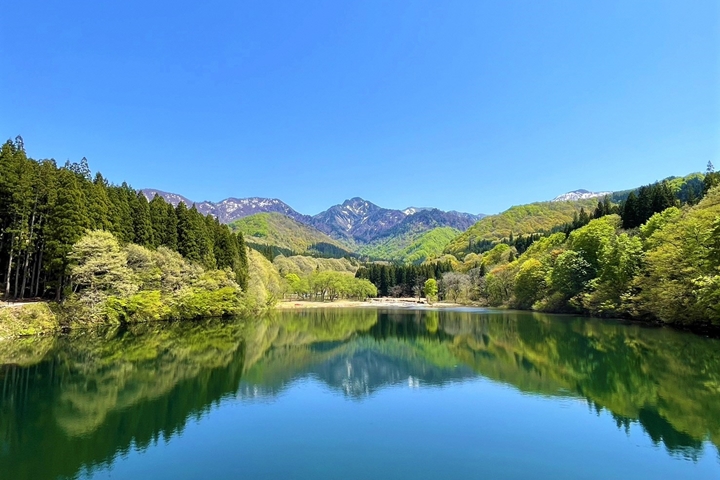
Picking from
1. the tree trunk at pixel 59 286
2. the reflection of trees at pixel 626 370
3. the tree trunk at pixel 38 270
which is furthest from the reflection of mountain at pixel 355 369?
the tree trunk at pixel 38 270

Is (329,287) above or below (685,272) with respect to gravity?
above

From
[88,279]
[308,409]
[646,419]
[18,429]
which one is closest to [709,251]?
[646,419]

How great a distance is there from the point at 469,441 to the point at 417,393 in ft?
22.1

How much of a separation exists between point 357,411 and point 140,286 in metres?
33.2

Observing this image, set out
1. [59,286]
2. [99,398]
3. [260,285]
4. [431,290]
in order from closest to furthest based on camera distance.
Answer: [99,398]
[59,286]
[260,285]
[431,290]

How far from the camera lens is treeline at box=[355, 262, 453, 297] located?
133 meters

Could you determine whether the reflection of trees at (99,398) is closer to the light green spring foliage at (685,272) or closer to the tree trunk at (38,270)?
the tree trunk at (38,270)

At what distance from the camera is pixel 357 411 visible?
16531 millimetres

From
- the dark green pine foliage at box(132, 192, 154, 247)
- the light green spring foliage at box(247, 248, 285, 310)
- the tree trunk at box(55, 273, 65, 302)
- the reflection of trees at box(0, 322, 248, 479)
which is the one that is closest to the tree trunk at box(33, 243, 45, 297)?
the tree trunk at box(55, 273, 65, 302)

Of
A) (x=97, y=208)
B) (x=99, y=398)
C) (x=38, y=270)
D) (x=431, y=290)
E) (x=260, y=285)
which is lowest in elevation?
(x=99, y=398)

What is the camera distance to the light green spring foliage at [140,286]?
3472 cm

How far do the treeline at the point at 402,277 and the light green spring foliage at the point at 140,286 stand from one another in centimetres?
8138

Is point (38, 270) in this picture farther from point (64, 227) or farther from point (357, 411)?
point (357, 411)

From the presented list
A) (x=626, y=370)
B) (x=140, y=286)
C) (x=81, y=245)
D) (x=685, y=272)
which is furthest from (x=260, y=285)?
(x=626, y=370)
